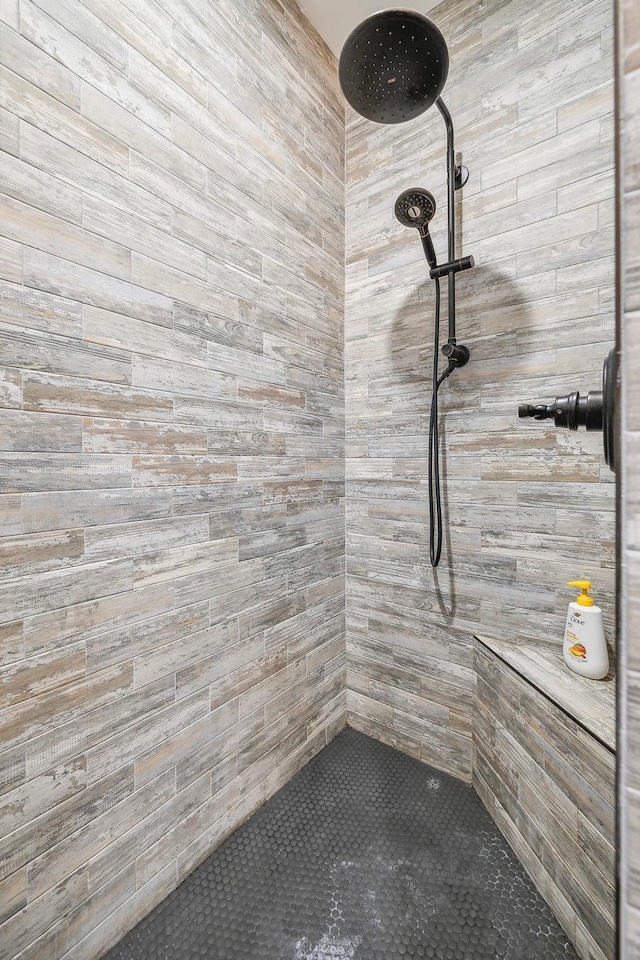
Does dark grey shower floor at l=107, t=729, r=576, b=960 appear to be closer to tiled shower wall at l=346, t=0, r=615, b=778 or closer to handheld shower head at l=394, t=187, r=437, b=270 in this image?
tiled shower wall at l=346, t=0, r=615, b=778

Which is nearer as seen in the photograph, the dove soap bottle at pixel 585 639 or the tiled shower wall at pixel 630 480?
the tiled shower wall at pixel 630 480

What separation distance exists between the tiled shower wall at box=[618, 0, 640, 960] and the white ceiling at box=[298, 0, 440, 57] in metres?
1.60

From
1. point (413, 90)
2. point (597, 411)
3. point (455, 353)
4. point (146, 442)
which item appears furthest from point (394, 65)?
point (146, 442)

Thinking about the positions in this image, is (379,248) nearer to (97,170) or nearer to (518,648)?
(97,170)

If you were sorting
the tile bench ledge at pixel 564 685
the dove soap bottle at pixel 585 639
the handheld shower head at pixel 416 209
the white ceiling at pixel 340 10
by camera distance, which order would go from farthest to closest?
the white ceiling at pixel 340 10 → the handheld shower head at pixel 416 209 → the dove soap bottle at pixel 585 639 → the tile bench ledge at pixel 564 685

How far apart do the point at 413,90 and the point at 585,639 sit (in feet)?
4.77

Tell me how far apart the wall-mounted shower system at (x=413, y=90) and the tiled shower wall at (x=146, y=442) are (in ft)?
1.20

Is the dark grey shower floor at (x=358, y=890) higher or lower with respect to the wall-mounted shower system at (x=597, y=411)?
lower

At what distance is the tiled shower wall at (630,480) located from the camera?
355mm

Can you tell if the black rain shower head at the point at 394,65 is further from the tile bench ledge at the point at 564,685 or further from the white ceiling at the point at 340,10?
the tile bench ledge at the point at 564,685

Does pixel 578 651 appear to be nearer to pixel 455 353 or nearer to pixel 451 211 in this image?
pixel 455 353

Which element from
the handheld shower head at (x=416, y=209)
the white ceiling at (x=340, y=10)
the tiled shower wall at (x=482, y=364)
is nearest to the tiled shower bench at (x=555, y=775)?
the tiled shower wall at (x=482, y=364)

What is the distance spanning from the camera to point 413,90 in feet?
3.45

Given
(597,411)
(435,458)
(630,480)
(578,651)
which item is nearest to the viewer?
(630,480)
